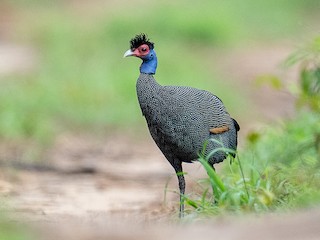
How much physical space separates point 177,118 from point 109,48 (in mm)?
10569

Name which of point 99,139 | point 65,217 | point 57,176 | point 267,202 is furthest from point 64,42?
point 267,202

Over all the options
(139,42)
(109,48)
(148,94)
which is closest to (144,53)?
(139,42)

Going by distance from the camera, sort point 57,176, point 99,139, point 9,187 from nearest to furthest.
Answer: point 9,187
point 57,176
point 99,139

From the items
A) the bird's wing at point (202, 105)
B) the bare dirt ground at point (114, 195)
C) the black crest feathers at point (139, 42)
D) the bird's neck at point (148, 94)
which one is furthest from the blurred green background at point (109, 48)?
the bird's neck at point (148, 94)

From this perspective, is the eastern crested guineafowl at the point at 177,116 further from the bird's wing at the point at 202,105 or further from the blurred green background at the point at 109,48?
the blurred green background at the point at 109,48

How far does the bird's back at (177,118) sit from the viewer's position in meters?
7.27

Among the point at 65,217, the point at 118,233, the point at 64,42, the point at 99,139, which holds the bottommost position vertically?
the point at 118,233

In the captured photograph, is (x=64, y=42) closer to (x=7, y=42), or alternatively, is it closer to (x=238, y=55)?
(x=7, y=42)

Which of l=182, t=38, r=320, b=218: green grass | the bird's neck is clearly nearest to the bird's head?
the bird's neck

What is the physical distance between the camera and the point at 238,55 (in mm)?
18594

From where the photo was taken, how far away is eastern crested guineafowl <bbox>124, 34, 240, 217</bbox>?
23.9 feet

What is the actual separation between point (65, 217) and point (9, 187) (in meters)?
1.33

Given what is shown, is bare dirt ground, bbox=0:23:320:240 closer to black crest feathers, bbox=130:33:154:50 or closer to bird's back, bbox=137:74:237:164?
bird's back, bbox=137:74:237:164

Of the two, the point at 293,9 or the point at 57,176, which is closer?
the point at 57,176
